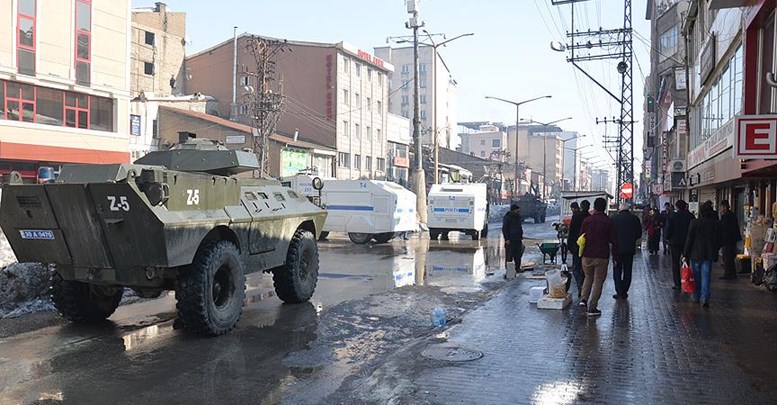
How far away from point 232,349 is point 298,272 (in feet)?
10.7

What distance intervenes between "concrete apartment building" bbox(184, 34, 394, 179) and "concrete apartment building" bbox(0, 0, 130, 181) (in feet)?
55.6

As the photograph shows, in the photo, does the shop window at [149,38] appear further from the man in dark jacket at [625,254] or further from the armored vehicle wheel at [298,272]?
the man in dark jacket at [625,254]

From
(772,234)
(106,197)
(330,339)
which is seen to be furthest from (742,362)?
(106,197)

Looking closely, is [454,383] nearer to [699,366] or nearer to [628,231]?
[699,366]

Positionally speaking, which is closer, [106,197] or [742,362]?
[742,362]

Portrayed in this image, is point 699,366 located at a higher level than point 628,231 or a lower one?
lower

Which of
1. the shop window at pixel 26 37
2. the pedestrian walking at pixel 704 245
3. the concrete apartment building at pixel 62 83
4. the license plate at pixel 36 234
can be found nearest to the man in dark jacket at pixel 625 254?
the pedestrian walking at pixel 704 245

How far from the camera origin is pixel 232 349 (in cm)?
767

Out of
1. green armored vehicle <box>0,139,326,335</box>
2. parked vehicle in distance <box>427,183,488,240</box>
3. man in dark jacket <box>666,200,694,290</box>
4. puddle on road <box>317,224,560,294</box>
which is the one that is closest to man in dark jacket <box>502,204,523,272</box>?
puddle on road <box>317,224,560,294</box>

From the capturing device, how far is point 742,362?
697 cm

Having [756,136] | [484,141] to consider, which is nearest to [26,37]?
[756,136]

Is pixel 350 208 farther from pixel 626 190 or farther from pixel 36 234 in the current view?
pixel 36 234

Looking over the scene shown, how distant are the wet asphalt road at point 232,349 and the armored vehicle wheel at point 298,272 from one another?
25 cm

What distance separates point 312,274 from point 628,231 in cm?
547
